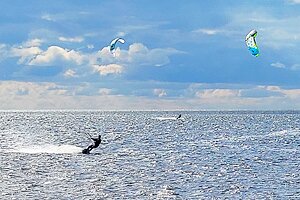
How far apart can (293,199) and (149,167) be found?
74.9ft

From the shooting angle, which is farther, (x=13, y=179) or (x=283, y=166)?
(x=283, y=166)

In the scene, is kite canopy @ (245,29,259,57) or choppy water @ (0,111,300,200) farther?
kite canopy @ (245,29,259,57)

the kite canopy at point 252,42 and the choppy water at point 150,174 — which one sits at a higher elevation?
the kite canopy at point 252,42

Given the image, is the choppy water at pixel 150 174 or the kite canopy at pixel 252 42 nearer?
the choppy water at pixel 150 174

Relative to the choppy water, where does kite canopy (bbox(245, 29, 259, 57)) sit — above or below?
above

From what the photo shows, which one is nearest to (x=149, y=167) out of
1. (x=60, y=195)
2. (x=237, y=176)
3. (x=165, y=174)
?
(x=165, y=174)

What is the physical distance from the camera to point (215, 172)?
60.2 metres

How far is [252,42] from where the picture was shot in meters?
66.3

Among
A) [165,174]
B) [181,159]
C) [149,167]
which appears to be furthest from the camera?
[181,159]

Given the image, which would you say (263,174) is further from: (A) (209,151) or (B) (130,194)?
(A) (209,151)

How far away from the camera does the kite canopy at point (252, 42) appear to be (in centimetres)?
6481

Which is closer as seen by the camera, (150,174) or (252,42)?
(150,174)

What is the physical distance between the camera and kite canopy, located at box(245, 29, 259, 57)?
213 feet

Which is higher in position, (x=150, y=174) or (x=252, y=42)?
(x=252, y=42)
